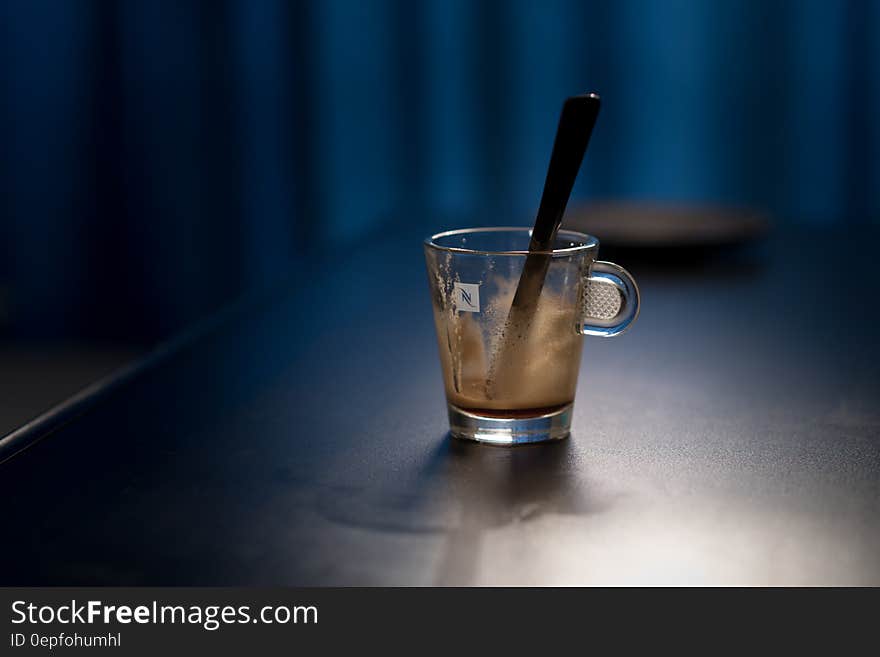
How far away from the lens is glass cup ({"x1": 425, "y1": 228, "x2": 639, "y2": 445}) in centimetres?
67

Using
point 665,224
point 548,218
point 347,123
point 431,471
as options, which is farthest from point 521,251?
point 347,123

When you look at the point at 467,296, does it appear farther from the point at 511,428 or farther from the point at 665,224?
the point at 665,224

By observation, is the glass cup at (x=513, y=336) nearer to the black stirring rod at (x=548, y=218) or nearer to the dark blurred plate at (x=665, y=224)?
the black stirring rod at (x=548, y=218)

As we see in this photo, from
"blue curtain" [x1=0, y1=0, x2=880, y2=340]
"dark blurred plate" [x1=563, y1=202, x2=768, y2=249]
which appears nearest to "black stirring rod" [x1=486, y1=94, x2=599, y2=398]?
"dark blurred plate" [x1=563, y1=202, x2=768, y2=249]

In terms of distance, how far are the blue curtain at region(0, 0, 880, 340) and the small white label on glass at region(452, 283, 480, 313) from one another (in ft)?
6.85

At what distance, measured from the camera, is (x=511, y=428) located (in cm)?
68

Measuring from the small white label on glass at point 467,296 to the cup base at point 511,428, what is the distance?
63 millimetres

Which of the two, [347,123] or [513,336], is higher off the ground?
[513,336]

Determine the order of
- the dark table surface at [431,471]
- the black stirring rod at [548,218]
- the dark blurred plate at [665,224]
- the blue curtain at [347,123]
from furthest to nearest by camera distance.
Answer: the blue curtain at [347,123] → the dark blurred plate at [665,224] → the black stirring rod at [548,218] → the dark table surface at [431,471]

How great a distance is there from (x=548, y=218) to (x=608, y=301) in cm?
7

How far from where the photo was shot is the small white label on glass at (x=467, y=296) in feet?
2.23

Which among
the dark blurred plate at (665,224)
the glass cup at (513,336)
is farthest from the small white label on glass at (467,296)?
the dark blurred plate at (665,224)

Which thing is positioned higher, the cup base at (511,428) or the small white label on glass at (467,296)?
the small white label on glass at (467,296)

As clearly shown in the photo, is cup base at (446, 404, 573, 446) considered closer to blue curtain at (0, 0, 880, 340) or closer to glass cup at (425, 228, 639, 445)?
glass cup at (425, 228, 639, 445)
